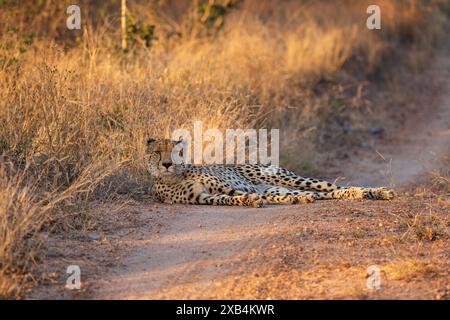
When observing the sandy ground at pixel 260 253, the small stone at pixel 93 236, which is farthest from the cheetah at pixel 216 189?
the small stone at pixel 93 236

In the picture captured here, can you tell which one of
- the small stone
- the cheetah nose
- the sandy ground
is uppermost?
the cheetah nose

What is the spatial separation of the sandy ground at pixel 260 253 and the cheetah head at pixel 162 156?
0.36 m

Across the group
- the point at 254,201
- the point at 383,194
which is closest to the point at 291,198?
the point at 254,201

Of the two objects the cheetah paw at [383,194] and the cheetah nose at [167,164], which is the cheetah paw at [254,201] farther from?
the cheetah paw at [383,194]

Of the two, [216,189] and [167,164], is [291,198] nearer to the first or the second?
[216,189]

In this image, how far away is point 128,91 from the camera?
27.0 feet

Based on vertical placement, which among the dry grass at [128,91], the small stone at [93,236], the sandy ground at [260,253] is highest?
the dry grass at [128,91]

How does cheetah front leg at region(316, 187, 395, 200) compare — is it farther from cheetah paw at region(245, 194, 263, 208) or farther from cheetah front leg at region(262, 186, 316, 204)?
cheetah paw at region(245, 194, 263, 208)

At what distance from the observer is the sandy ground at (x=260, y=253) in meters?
4.64

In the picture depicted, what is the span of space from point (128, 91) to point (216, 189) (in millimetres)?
1676

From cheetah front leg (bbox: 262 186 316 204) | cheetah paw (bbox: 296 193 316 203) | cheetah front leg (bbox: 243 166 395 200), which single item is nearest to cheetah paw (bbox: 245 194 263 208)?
cheetah front leg (bbox: 262 186 316 204)

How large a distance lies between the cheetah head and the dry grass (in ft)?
0.61

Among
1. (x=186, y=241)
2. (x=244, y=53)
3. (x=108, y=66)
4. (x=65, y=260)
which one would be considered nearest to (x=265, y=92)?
(x=244, y=53)

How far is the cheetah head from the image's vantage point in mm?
7195
